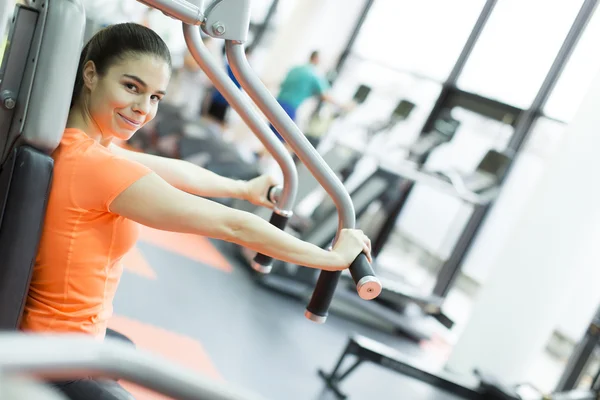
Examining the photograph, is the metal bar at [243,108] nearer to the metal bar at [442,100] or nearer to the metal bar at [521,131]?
the metal bar at [521,131]

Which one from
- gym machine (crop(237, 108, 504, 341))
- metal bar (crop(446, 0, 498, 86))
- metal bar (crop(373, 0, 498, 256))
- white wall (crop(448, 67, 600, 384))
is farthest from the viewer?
metal bar (crop(446, 0, 498, 86))

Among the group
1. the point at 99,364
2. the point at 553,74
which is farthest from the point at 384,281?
the point at 99,364

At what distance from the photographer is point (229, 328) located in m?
3.45

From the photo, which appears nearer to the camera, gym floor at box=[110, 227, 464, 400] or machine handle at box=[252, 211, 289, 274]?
machine handle at box=[252, 211, 289, 274]

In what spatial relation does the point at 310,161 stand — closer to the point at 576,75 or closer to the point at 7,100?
the point at 7,100

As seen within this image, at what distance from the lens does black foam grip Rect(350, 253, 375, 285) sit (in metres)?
1.31

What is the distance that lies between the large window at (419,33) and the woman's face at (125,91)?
544 cm

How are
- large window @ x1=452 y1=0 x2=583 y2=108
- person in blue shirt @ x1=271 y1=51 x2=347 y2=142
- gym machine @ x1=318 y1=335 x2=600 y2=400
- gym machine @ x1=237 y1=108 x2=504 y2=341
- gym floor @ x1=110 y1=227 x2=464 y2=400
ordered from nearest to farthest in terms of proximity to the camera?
gym floor @ x1=110 y1=227 x2=464 y2=400, gym machine @ x1=318 y1=335 x2=600 y2=400, gym machine @ x1=237 y1=108 x2=504 y2=341, large window @ x1=452 y1=0 x2=583 y2=108, person in blue shirt @ x1=271 y1=51 x2=347 y2=142

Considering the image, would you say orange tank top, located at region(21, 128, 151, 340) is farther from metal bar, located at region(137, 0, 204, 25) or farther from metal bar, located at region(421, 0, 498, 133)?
metal bar, located at region(421, 0, 498, 133)

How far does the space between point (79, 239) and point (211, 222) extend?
0.93ft

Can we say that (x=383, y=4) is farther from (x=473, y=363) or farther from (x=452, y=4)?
(x=473, y=363)

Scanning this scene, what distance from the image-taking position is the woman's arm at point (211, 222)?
1202mm

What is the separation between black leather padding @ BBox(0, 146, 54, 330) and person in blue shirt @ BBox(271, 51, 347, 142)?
16.7 ft

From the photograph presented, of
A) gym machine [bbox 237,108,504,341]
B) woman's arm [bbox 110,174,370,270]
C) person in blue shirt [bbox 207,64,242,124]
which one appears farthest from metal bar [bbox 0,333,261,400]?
person in blue shirt [bbox 207,64,242,124]
